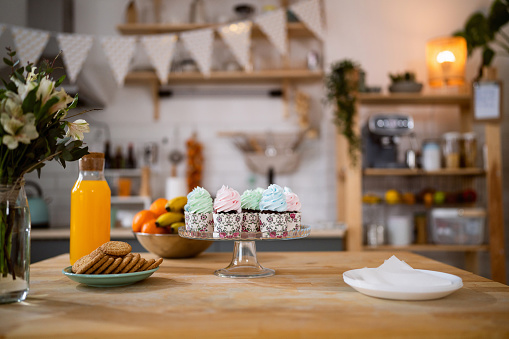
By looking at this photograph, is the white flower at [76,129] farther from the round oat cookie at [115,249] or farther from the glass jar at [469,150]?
the glass jar at [469,150]

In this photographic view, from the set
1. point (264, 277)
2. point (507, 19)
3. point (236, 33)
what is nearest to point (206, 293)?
point (264, 277)

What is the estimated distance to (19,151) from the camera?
35.0 inches

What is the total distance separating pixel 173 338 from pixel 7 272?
15.6 inches

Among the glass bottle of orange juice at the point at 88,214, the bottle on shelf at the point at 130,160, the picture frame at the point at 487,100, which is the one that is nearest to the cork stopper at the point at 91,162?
the glass bottle of orange juice at the point at 88,214

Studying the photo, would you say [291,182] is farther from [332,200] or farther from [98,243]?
[98,243]

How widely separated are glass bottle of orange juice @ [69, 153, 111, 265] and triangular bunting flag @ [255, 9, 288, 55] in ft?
6.97

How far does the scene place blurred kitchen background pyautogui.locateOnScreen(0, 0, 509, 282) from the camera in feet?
11.6

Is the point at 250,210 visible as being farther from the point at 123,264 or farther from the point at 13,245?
the point at 13,245

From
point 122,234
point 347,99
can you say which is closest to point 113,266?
point 122,234

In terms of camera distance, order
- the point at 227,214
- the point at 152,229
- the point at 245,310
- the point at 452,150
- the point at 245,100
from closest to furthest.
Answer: the point at 245,310 < the point at 227,214 < the point at 152,229 < the point at 452,150 < the point at 245,100

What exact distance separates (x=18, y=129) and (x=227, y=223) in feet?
1.73

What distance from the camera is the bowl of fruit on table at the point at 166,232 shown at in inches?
53.2

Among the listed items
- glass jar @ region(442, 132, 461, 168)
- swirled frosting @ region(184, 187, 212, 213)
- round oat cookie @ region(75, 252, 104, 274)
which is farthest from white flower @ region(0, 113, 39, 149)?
glass jar @ region(442, 132, 461, 168)

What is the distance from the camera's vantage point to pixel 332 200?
3623mm
